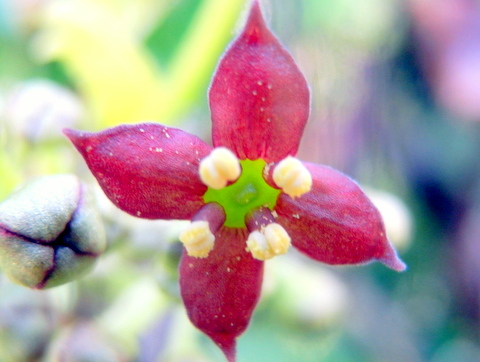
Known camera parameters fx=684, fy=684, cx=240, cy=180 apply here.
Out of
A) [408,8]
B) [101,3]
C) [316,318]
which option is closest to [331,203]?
[316,318]

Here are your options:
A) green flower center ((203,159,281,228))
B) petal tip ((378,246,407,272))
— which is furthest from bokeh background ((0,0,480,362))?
petal tip ((378,246,407,272))

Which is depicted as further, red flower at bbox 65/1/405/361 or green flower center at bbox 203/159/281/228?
green flower center at bbox 203/159/281/228

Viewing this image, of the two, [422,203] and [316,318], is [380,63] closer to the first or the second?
[422,203]

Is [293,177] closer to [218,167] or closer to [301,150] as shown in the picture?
[218,167]

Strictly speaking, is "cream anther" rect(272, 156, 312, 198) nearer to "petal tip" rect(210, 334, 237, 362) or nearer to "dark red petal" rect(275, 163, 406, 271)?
"dark red petal" rect(275, 163, 406, 271)

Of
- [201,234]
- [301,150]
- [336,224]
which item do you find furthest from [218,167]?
[301,150]

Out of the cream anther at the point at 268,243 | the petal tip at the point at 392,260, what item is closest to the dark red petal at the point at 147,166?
the cream anther at the point at 268,243

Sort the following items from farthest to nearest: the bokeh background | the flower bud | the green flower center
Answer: the bokeh background < the green flower center < the flower bud
